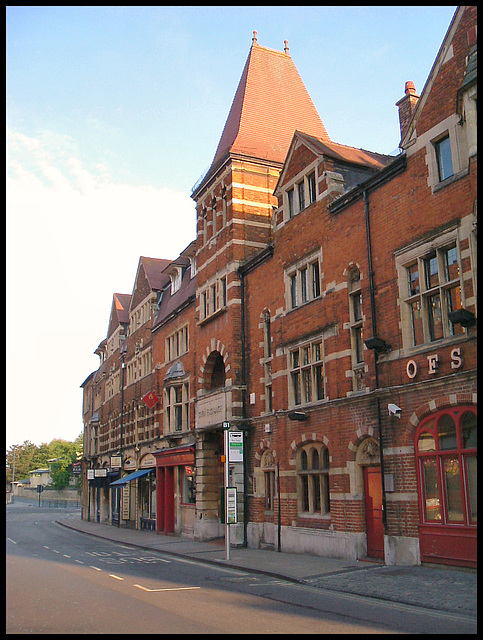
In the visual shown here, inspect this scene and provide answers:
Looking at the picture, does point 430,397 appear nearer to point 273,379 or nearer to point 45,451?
point 273,379

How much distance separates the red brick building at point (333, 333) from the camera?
48.6ft

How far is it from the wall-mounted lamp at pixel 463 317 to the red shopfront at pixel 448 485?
6.13 ft

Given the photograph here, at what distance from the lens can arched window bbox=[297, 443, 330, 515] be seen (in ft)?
64.2

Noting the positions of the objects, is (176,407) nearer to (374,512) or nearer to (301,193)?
(301,193)

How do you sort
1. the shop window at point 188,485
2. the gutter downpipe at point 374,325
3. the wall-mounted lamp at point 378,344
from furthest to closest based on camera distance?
the shop window at point 188,485 → the wall-mounted lamp at point 378,344 → the gutter downpipe at point 374,325

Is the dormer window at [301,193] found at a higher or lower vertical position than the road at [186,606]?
higher

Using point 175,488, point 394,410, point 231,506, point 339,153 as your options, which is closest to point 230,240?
point 339,153

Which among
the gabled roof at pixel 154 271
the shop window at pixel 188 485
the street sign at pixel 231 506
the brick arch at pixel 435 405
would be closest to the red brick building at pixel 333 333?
the brick arch at pixel 435 405

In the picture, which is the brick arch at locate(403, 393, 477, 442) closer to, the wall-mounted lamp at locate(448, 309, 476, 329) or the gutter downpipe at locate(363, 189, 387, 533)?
the gutter downpipe at locate(363, 189, 387, 533)

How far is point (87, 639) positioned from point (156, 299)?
109 ft

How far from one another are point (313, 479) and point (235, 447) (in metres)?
2.69

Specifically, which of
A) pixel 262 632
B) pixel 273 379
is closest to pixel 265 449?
pixel 273 379

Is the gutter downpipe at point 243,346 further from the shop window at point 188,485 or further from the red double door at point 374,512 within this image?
the red double door at point 374,512

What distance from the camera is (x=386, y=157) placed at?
78.6ft
